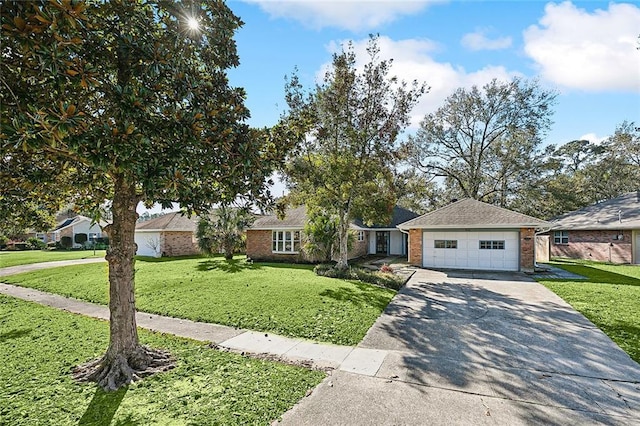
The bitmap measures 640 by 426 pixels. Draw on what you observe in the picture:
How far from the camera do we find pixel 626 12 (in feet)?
28.6

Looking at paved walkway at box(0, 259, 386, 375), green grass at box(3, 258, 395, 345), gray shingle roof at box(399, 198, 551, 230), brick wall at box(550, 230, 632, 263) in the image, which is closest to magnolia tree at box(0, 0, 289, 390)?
paved walkway at box(0, 259, 386, 375)

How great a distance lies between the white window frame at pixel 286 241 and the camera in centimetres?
2188

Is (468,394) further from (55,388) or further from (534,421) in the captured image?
(55,388)

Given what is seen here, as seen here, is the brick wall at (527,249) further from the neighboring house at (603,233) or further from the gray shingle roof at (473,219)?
the neighboring house at (603,233)

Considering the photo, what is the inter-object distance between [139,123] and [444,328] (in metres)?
7.63

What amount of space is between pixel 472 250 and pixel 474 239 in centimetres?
61

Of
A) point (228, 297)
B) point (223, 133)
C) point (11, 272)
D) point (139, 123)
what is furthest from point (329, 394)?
point (11, 272)

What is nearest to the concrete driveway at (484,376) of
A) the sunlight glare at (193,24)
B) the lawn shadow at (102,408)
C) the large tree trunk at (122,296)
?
the lawn shadow at (102,408)

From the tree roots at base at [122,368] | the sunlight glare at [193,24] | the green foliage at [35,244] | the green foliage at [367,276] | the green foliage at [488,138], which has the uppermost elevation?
the green foliage at [488,138]

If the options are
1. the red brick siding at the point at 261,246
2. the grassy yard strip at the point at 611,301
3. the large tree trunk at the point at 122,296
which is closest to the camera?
the large tree trunk at the point at 122,296

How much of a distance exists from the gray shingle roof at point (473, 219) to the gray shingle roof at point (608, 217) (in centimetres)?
809

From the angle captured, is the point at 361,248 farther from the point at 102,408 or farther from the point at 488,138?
the point at 102,408

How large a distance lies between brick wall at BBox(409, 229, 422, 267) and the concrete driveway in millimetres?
9557

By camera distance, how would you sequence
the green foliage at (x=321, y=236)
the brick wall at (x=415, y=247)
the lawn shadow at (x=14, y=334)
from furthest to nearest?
the brick wall at (x=415, y=247)
the green foliage at (x=321, y=236)
the lawn shadow at (x=14, y=334)
